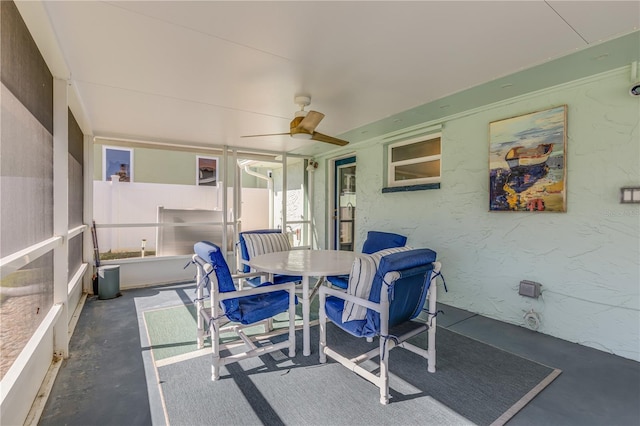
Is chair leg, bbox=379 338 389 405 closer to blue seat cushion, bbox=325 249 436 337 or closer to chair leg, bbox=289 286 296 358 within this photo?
blue seat cushion, bbox=325 249 436 337

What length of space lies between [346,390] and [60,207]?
280 cm

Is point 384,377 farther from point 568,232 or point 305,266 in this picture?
point 568,232

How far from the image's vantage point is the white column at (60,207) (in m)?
2.44

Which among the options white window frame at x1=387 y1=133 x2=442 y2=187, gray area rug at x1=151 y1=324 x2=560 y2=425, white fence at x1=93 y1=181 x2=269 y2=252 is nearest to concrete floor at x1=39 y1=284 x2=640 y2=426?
gray area rug at x1=151 y1=324 x2=560 y2=425

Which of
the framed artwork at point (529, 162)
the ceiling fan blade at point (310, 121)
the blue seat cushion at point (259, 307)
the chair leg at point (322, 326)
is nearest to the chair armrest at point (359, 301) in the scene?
the chair leg at point (322, 326)

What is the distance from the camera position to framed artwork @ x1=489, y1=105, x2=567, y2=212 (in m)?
2.78

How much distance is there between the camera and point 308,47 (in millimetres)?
2127

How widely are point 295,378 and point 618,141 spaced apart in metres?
3.35

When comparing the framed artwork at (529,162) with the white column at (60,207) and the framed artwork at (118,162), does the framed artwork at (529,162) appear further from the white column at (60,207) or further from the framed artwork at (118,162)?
the framed artwork at (118,162)

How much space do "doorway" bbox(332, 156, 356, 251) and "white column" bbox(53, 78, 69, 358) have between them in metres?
4.16

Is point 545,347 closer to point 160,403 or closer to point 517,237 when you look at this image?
point 517,237

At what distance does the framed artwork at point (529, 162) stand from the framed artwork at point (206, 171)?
15.5 feet

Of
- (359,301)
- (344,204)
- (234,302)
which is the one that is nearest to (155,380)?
(234,302)

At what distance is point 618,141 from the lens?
2.47 m
